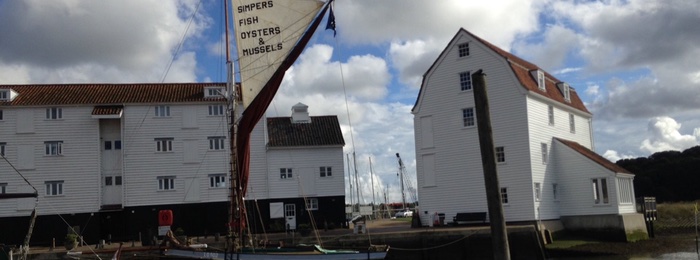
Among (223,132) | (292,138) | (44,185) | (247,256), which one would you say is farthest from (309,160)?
(247,256)

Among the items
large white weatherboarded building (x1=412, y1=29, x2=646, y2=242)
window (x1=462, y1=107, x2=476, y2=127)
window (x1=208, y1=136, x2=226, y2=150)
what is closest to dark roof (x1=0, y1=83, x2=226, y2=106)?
window (x1=208, y1=136, x2=226, y2=150)

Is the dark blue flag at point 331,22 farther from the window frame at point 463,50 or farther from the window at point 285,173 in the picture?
the window at point 285,173

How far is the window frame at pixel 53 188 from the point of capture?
4681 cm

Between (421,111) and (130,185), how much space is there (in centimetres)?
2096

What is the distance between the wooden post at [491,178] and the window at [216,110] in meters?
37.2

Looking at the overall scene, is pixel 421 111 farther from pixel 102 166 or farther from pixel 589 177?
pixel 102 166

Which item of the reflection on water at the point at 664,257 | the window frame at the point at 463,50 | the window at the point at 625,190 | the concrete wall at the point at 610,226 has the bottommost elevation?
the reflection on water at the point at 664,257

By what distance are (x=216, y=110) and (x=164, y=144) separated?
173 inches

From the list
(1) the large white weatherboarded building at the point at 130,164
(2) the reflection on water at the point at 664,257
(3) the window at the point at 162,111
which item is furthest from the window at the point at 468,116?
(3) the window at the point at 162,111

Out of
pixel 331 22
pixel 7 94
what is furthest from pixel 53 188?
pixel 331 22

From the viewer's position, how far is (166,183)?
48.3m

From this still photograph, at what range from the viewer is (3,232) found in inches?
1797

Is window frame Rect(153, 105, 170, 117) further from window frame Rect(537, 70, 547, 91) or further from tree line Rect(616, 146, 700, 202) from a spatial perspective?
tree line Rect(616, 146, 700, 202)

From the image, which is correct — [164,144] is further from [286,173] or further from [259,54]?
[259,54]
